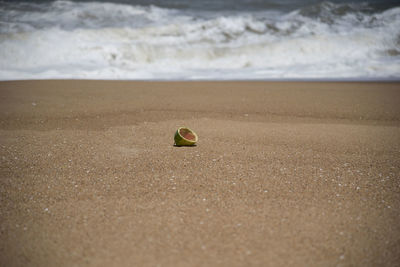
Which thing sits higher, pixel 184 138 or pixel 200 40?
pixel 184 138

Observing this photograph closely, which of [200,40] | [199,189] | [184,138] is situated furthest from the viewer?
[200,40]

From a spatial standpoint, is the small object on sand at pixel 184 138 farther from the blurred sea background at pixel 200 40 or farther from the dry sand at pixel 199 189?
the blurred sea background at pixel 200 40

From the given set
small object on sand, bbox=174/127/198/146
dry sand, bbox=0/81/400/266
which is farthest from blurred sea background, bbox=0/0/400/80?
small object on sand, bbox=174/127/198/146

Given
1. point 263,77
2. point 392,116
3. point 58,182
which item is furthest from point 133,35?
point 58,182

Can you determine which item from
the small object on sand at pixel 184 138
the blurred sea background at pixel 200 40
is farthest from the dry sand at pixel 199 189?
the blurred sea background at pixel 200 40

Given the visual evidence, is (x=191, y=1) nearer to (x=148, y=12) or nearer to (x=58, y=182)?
(x=148, y=12)

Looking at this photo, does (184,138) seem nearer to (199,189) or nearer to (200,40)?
(199,189)

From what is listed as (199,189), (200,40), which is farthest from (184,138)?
(200,40)

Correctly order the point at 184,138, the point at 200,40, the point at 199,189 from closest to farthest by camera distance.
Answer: the point at 199,189
the point at 184,138
the point at 200,40

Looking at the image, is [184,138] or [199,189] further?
[184,138]

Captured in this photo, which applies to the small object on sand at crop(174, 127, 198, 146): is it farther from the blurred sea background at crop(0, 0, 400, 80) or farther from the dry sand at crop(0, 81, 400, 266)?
the blurred sea background at crop(0, 0, 400, 80)
